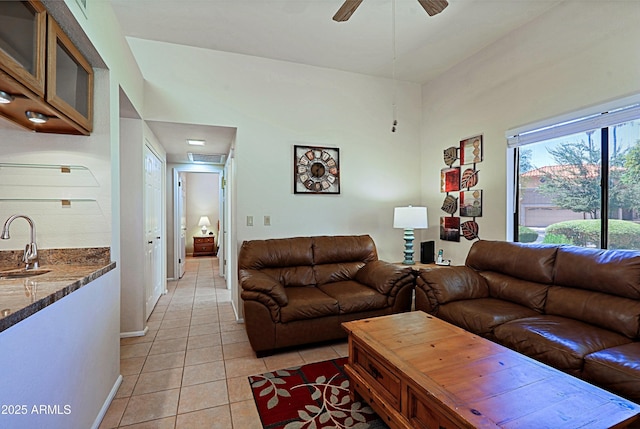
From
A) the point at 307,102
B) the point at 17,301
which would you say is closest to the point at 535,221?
the point at 307,102

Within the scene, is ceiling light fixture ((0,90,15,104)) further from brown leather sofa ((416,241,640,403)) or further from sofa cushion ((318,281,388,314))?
brown leather sofa ((416,241,640,403))

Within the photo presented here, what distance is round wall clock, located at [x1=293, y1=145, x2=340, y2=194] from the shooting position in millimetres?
3658

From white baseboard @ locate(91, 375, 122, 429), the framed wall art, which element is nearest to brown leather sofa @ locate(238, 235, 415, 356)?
white baseboard @ locate(91, 375, 122, 429)

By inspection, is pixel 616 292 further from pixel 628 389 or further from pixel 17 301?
pixel 17 301

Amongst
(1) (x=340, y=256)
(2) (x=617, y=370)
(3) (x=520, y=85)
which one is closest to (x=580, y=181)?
(3) (x=520, y=85)

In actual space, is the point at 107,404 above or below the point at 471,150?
below

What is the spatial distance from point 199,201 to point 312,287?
6856 millimetres

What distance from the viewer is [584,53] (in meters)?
2.44

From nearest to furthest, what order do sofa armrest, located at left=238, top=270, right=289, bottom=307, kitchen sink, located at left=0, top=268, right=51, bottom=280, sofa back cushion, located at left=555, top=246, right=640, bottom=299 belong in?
kitchen sink, located at left=0, top=268, right=51, bottom=280 → sofa back cushion, located at left=555, top=246, right=640, bottom=299 → sofa armrest, located at left=238, top=270, right=289, bottom=307

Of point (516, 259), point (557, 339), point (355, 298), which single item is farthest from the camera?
point (355, 298)

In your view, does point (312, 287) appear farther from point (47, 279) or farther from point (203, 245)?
point (203, 245)

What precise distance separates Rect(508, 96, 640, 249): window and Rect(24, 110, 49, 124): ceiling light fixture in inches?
147

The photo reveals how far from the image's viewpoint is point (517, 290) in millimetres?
2547

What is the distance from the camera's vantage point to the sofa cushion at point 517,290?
239 cm
